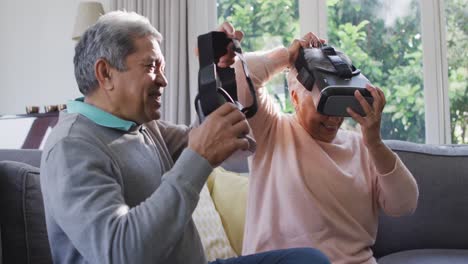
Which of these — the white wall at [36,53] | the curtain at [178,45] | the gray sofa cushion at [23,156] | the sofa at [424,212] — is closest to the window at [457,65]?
the sofa at [424,212]

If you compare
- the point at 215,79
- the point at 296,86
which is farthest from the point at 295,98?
the point at 215,79

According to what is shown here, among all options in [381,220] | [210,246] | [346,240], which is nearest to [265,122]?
[346,240]

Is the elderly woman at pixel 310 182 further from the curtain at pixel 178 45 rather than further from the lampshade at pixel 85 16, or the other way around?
the lampshade at pixel 85 16

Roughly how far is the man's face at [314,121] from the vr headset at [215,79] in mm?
195

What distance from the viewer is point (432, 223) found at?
1694 mm

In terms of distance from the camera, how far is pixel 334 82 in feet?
3.36

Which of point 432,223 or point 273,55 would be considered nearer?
point 273,55

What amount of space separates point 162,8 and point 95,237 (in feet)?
7.14

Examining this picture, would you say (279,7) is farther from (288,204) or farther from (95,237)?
(95,237)

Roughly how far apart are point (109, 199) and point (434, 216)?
131cm

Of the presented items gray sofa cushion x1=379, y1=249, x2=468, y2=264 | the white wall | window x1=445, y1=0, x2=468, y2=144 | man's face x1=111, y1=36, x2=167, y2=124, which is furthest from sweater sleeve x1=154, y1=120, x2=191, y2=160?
the white wall

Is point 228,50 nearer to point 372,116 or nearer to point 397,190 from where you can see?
point 372,116

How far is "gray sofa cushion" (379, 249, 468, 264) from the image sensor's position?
153cm

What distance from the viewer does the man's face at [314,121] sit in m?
1.19
